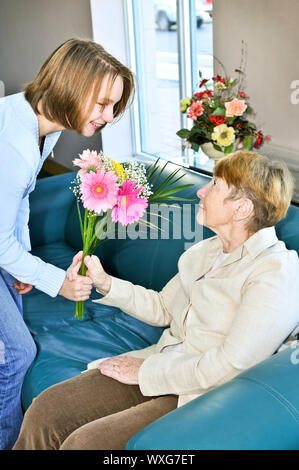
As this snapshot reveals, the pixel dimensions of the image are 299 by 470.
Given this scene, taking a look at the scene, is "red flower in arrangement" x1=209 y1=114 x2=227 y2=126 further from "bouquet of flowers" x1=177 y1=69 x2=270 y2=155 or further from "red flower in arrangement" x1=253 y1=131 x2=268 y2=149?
"red flower in arrangement" x1=253 y1=131 x2=268 y2=149

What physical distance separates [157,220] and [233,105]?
591mm

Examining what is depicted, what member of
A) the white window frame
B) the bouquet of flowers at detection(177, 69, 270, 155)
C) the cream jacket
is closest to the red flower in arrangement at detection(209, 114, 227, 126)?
the bouquet of flowers at detection(177, 69, 270, 155)

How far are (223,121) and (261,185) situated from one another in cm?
93

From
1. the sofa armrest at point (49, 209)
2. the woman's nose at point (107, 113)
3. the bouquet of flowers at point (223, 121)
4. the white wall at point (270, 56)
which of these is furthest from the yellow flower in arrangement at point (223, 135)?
Answer: the sofa armrest at point (49, 209)

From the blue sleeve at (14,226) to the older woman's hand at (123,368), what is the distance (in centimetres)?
29

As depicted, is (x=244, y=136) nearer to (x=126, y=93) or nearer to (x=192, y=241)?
(x=192, y=241)

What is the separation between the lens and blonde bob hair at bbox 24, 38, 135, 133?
1614 mm

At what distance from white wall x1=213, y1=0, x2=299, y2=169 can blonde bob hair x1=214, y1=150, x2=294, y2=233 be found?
847 mm

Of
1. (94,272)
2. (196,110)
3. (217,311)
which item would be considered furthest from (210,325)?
(196,110)

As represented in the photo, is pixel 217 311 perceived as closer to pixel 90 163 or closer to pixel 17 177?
pixel 90 163

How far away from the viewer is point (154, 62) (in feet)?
13.6

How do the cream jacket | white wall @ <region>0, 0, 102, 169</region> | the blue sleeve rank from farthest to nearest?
1. white wall @ <region>0, 0, 102, 169</region>
2. the blue sleeve
3. the cream jacket

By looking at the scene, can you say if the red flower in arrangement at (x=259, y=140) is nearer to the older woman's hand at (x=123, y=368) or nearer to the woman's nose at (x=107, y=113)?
the woman's nose at (x=107, y=113)

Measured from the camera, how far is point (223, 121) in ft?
8.07
